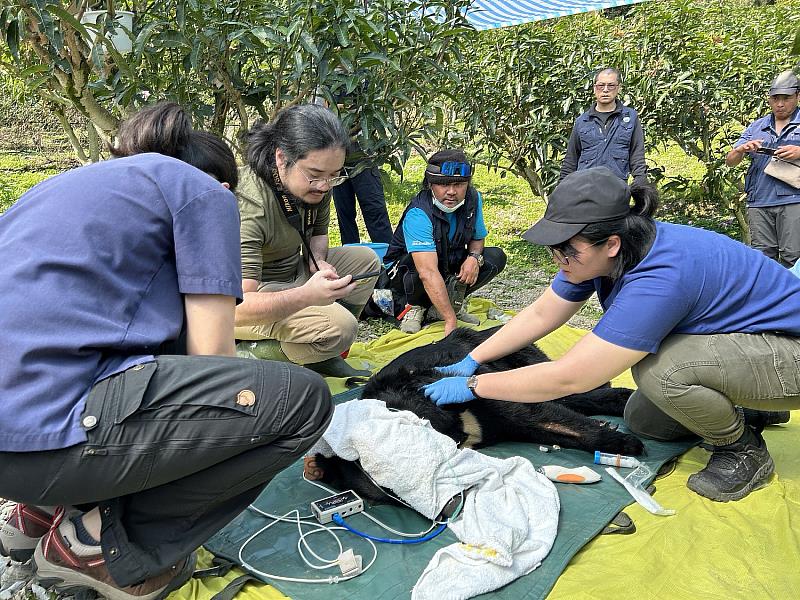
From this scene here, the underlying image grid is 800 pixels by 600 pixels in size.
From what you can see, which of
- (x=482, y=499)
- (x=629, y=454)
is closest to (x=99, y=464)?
(x=482, y=499)

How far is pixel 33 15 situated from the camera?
3.20 metres

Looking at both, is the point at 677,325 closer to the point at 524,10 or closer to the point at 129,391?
the point at 129,391

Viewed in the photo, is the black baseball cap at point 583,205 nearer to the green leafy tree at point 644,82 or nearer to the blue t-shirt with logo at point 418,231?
the blue t-shirt with logo at point 418,231

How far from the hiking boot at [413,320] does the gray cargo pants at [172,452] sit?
2.39 metres

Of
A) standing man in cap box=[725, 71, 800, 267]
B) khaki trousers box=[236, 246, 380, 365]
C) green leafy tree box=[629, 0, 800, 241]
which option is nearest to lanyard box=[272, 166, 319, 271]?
khaki trousers box=[236, 246, 380, 365]

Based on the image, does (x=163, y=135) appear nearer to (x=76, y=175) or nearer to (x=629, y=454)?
(x=76, y=175)

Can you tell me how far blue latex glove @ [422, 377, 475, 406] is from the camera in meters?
2.48

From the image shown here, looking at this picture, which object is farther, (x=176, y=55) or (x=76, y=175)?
(x=176, y=55)

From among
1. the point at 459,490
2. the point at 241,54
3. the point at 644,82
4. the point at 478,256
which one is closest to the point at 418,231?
the point at 478,256

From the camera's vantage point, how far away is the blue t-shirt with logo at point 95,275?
4.88 feet

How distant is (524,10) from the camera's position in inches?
269

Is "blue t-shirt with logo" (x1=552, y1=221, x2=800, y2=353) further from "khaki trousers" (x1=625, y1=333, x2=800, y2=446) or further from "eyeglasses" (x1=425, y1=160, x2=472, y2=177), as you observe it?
"eyeglasses" (x1=425, y1=160, x2=472, y2=177)

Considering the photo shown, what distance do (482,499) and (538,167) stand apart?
5.58 metres

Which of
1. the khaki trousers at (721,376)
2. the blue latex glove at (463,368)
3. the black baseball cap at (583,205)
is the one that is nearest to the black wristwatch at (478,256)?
the blue latex glove at (463,368)
